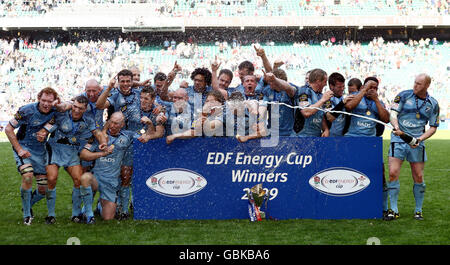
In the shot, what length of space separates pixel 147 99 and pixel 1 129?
2296 cm

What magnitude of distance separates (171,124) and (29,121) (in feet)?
5.58

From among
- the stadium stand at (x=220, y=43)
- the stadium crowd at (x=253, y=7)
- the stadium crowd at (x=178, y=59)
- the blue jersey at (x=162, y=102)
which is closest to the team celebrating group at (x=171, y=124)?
the blue jersey at (x=162, y=102)

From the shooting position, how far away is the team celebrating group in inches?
Result: 255

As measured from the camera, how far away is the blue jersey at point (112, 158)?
22.0 feet

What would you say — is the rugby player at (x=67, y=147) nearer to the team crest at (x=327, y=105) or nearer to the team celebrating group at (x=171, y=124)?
the team celebrating group at (x=171, y=124)

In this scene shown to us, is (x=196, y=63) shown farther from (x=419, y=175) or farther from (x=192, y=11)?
(x=419, y=175)

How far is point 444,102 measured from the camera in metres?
29.3

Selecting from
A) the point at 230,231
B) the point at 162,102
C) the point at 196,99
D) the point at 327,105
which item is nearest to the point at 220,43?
the point at 162,102

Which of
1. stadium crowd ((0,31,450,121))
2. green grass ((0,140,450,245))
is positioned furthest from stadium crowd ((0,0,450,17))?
green grass ((0,140,450,245))

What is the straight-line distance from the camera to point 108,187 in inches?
264

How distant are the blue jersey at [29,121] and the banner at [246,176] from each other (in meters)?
1.18
